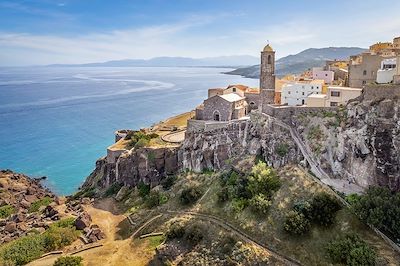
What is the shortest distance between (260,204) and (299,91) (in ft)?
64.1

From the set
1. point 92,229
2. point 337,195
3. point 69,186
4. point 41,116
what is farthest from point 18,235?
point 41,116

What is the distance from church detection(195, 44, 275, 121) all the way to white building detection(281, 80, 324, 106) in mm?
1922

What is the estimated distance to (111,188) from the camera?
57.7 m

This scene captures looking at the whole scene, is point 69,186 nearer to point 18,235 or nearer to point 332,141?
point 18,235

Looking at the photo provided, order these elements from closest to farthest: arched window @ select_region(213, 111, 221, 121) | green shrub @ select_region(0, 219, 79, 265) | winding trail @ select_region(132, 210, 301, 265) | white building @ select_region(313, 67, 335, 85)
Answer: winding trail @ select_region(132, 210, 301, 265) < green shrub @ select_region(0, 219, 79, 265) < arched window @ select_region(213, 111, 221, 121) < white building @ select_region(313, 67, 335, 85)

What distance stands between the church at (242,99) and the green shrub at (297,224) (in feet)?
62.5

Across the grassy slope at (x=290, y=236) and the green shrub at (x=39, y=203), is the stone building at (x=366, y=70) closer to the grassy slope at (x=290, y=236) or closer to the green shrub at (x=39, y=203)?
the grassy slope at (x=290, y=236)

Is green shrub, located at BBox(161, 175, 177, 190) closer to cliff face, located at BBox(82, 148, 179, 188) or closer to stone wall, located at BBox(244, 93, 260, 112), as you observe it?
cliff face, located at BBox(82, 148, 179, 188)

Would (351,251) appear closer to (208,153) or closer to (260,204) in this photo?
(260,204)

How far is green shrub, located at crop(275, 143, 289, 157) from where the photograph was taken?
42.8m

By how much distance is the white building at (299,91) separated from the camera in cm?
4834

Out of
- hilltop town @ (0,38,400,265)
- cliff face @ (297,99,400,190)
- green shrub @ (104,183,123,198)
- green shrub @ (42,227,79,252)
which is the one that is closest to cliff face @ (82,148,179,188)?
hilltop town @ (0,38,400,265)

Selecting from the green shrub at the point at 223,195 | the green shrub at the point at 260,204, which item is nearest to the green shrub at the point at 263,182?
the green shrub at the point at 260,204

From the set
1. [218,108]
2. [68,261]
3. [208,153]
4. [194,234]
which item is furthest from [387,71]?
[68,261]
